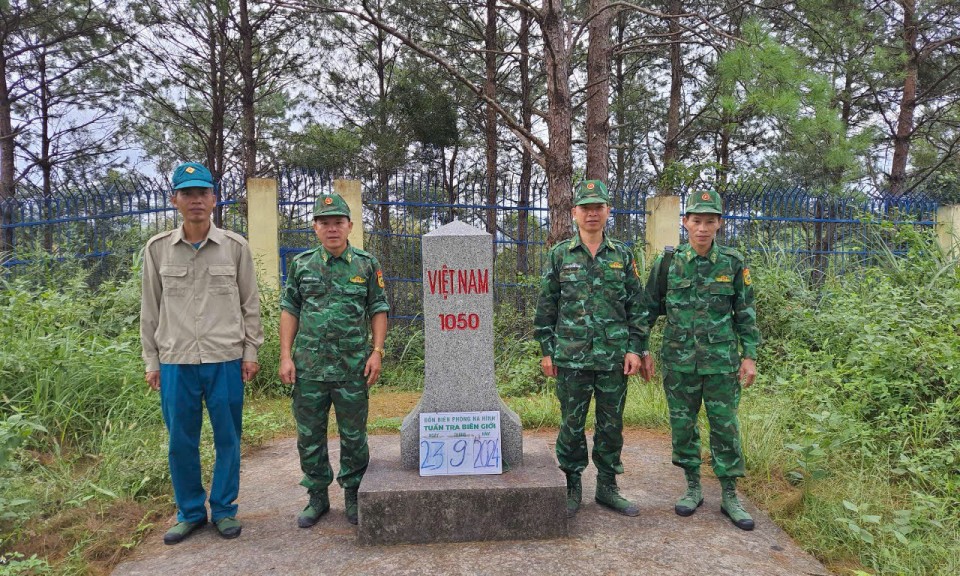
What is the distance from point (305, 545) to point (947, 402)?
4.12 m

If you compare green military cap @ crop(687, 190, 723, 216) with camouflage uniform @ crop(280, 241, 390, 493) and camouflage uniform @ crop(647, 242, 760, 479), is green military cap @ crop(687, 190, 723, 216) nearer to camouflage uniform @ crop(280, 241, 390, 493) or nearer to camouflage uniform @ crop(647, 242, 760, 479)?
camouflage uniform @ crop(647, 242, 760, 479)

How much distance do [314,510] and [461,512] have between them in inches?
33.3

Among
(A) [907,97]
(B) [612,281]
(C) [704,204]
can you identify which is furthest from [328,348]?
(A) [907,97]

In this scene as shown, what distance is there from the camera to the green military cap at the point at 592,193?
3.05 meters

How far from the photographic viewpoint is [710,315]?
3.09m

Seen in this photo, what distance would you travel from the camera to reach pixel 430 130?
10711 millimetres

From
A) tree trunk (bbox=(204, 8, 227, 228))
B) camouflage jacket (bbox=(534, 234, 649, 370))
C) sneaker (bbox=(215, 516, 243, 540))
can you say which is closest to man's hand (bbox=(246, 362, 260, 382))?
sneaker (bbox=(215, 516, 243, 540))

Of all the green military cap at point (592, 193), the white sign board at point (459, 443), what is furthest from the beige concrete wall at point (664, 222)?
the white sign board at point (459, 443)

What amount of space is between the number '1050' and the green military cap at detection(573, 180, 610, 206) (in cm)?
86

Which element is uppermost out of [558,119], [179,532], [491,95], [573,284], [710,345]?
[491,95]

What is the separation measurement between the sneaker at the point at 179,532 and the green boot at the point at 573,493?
1.98m

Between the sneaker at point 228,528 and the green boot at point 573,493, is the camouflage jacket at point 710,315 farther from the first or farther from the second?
the sneaker at point 228,528

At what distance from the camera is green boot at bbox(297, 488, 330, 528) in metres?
3.11

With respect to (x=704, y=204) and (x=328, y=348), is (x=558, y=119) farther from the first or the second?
(x=328, y=348)
